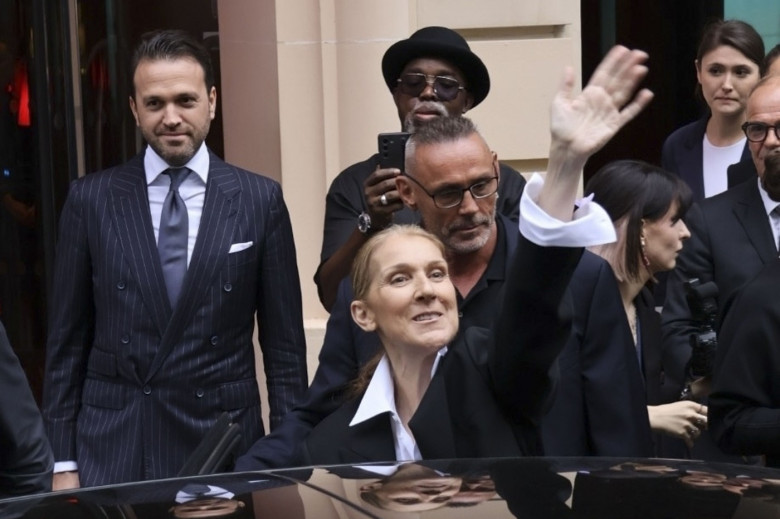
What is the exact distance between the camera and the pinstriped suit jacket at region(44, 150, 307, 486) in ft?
16.8

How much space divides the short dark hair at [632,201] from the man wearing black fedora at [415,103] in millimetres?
288

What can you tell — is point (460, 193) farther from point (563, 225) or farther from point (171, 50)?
point (171, 50)

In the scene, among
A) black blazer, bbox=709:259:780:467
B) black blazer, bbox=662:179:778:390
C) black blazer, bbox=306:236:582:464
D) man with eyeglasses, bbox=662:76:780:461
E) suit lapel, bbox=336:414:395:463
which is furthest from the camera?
black blazer, bbox=662:179:778:390

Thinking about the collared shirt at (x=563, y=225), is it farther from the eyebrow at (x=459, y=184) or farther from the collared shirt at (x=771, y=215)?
the collared shirt at (x=771, y=215)

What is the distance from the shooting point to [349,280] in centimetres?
456

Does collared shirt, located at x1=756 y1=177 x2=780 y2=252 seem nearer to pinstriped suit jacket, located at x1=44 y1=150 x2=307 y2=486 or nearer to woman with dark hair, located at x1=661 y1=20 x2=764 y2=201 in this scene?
woman with dark hair, located at x1=661 y1=20 x2=764 y2=201

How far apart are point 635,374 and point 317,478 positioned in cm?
170

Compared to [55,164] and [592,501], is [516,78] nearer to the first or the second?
[55,164]

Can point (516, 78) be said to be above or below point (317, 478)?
above

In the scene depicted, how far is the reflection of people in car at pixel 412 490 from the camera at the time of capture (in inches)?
95.1

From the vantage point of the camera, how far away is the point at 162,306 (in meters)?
5.11

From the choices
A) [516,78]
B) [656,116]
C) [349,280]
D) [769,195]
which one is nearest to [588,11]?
[656,116]

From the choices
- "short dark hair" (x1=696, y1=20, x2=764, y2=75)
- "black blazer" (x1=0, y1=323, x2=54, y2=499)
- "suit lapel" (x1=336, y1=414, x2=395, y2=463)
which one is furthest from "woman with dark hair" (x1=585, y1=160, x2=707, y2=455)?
"black blazer" (x1=0, y1=323, x2=54, y2=499)

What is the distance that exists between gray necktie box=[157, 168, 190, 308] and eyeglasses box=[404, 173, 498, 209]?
107 cm
